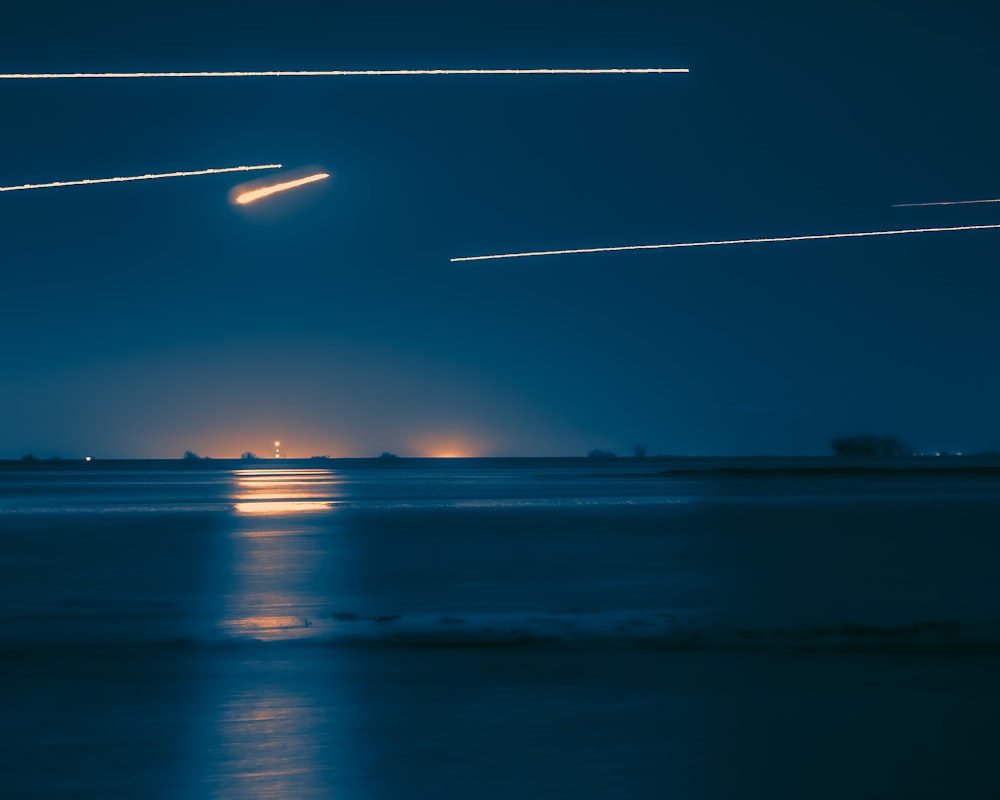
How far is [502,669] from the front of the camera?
809 cm

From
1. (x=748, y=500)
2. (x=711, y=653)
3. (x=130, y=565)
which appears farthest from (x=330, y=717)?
(x=748, y=500)

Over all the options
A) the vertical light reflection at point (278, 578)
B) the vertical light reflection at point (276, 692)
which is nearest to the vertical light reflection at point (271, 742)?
the vertical light reflection at point (276, 692)

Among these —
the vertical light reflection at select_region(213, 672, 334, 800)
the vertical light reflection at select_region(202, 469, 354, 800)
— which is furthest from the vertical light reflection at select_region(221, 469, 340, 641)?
the vertical light reflection at select_region(213, 672, 334, 800)

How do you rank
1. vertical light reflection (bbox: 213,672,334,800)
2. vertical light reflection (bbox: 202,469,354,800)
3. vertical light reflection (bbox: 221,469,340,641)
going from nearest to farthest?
1. vertical light reflection (bbox: 213,672,334,800)
2. vertical light reflection (bbox: 202,469,354,800)
3. vertical light reflection (bbox: 221,469,340,641)

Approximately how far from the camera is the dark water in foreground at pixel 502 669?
Result: 555 cm

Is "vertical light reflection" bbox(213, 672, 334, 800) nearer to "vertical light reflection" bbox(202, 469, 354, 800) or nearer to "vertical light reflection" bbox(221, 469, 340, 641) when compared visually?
"vertical light reflection" bbox(202, 469, 354, 800)

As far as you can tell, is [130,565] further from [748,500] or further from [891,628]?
[748,500]

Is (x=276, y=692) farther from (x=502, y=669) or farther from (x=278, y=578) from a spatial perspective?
(x=278, y=578)

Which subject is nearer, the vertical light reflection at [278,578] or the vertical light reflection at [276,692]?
the vertical light reflection at [276,692]

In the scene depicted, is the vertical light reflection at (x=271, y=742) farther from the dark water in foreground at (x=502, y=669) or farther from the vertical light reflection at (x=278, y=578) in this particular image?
the vertical light reflection at (x=278, y=578)

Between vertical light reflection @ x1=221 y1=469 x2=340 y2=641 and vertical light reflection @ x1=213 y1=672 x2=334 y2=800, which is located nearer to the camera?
vertical light reflection @ x1=213 y1=672 x2=334 y2=800

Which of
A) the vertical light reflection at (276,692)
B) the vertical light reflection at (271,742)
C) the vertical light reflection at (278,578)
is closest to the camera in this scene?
the vertical light reflection at (271,742)

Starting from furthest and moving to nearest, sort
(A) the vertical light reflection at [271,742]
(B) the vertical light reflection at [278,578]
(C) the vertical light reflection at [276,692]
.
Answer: (B) the vertical light reflection at [278,578] < (C) the vertical light reflection at [276,692] < (A) the vertical light reflection at [271,742]

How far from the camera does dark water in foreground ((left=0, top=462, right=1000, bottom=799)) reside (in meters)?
5.55
